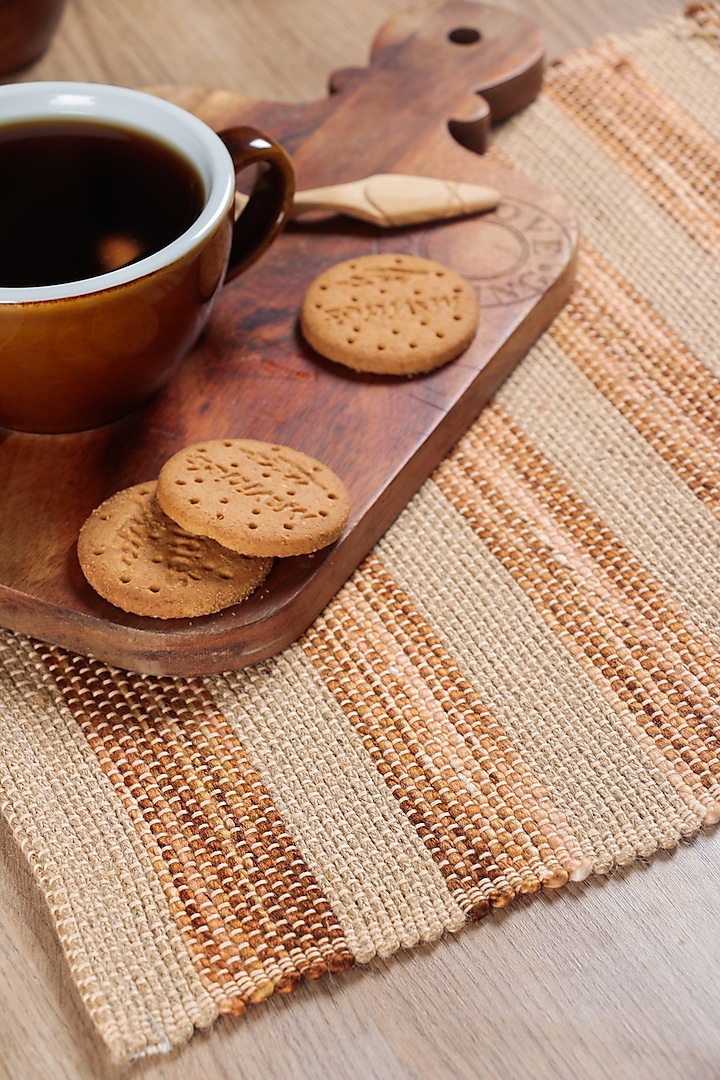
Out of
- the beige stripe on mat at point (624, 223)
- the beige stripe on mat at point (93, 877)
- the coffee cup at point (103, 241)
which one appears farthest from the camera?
the beige stripe on mat at point (624, 223)

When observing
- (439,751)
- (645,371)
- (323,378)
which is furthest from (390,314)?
(439,751)

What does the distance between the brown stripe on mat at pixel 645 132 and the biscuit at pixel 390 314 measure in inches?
9.7

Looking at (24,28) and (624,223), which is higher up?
(624,223)

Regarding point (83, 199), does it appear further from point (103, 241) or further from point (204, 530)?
point (204, 530)

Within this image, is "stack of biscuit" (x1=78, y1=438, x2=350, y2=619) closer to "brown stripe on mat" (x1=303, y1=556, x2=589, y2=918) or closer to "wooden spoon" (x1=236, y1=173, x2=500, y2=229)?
"brown stripe on mat" (x1=303, y1=556, x2=589, y2=918)

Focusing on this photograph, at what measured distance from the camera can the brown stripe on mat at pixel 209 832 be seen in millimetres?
512

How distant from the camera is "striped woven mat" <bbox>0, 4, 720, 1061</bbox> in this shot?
52 cm

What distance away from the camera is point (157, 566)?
591mm

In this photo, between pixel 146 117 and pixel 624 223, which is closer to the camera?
pixel 146 117

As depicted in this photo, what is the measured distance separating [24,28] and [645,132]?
20.7 inches

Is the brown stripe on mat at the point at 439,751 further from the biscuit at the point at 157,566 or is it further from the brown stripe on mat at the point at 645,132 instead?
the brown stripe on mat at the point at 645,132

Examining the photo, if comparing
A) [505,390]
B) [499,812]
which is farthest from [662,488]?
[499,812]

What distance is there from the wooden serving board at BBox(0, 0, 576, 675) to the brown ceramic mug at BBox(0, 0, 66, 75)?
142 mm

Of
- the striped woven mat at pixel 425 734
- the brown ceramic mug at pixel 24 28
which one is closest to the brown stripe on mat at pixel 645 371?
the striped woven mat at pixel 425 734
